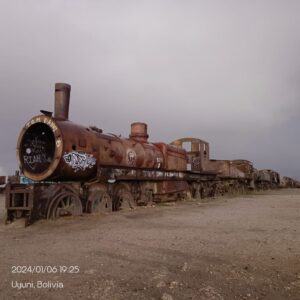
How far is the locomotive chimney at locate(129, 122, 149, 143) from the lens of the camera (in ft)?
57.3

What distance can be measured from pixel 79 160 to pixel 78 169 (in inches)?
11.7

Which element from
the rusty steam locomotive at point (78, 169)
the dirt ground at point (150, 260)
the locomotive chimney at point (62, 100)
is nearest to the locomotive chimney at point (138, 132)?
the rusty steam locomotive at point (78, 169)

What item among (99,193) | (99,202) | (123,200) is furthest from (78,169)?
(123,200)

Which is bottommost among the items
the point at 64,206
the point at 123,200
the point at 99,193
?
the point at 64,206

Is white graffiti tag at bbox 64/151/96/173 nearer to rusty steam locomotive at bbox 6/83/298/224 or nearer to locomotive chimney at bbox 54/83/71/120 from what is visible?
rusty steam locomotive at bbox 6/83/298/224

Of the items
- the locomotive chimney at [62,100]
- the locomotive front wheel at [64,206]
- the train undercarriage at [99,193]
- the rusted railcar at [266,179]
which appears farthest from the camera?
the rusted railcar at [266,179]

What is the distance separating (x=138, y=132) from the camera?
17.5 m

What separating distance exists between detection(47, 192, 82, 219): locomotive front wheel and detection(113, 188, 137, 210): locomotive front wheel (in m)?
2.47

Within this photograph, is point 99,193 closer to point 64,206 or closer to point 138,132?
point 64,206

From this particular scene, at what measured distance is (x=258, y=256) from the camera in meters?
6.45

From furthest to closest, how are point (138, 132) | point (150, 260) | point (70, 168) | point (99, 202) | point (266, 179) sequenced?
point (266, 179) → point (138, 132) → point (99, 202) → point (70, 168) → point (150, 260)

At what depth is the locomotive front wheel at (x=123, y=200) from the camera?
13914 mm

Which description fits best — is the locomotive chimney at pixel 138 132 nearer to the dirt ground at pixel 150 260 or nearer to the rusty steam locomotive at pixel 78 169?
the rusty steam locomotive at pixel 78 169

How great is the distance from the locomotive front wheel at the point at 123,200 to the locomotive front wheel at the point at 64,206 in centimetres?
247
